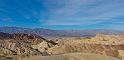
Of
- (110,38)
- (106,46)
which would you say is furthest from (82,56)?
(110,38)

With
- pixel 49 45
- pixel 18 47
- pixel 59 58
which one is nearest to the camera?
pixel 59 58

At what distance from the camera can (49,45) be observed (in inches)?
2498

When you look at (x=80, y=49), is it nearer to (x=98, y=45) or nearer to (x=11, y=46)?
(x=98, y=45)

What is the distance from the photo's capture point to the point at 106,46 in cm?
5122

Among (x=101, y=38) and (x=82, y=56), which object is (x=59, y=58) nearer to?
(x=82, y=56)

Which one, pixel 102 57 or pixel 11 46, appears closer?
pixel 102 57

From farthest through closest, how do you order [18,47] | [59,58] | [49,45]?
[49,45] → [18,47] → [59,58]

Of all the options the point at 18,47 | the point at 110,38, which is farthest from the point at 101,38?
the point at 18,47

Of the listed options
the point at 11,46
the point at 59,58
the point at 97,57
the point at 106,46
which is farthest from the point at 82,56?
the point at 11,46

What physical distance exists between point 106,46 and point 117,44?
2347 mm

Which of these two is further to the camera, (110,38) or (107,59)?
(110,38)

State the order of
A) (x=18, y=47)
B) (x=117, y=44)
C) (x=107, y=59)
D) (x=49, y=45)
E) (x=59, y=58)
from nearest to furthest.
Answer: (x=59, y=58) < (x=107, y=59) < (x=117, y=44) < (x=18, y=47) < (x=49, y=45)

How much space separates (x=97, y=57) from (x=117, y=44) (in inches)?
668

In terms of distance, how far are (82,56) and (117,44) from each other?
707 inches
